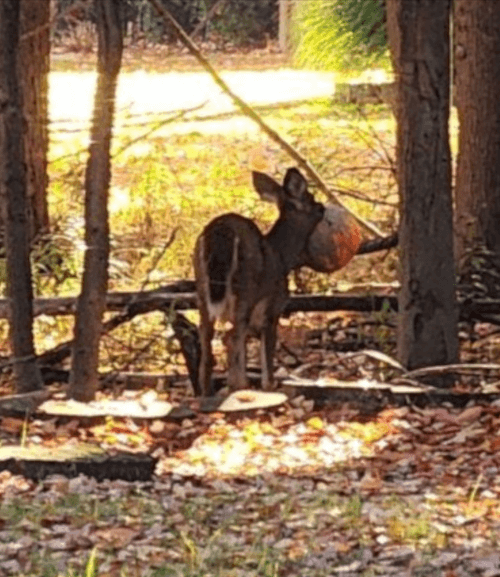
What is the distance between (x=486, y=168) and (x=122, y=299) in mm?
2521

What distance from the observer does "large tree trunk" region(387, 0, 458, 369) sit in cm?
877

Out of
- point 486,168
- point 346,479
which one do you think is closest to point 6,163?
point 346,479

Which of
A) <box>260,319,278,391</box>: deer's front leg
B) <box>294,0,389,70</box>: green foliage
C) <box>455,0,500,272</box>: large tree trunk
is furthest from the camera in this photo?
<box>294,0,389,70</box>: green foliage

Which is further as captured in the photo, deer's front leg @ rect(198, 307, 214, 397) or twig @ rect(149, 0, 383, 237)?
twig @ rect(149, 0, 383, 237)

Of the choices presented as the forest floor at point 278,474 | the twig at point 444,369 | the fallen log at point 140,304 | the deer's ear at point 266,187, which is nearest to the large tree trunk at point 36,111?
the forest floor at point 278,474

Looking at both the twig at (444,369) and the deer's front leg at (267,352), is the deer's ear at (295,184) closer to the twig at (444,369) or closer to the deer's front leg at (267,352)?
the deer's front leg at (267,352)

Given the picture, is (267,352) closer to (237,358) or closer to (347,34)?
(237,358)

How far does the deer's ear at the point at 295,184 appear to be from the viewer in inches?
371

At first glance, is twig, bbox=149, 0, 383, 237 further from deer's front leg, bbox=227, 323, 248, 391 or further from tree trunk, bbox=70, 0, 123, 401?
deer's front leg, bbox=227, 323, 248, 391

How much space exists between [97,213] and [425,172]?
149cm

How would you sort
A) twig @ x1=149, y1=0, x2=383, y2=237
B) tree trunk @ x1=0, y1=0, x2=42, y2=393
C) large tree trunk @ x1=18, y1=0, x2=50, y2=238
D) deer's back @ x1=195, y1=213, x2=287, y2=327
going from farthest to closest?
large tree trunk @ x1=18, y1=0, x2=50, y2=238 → twig @ x1=149, y1=0, x2=383, y2=237 → deer's back @ x1=195, y1=213, x2=287, y2=327 → tree trunk @ x1=0, y1=0, x2=42, y2=393

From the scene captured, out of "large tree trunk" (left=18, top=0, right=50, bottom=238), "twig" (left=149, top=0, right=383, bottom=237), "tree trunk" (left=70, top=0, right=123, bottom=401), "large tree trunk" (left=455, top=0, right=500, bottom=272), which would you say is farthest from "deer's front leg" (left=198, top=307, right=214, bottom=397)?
"large tree trunk" (left=18, top=0, right=50, bottom=238)

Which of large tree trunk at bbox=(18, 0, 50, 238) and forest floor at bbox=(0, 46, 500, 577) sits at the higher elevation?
large tree trunk at bbox=(18, 0, 50, 238)

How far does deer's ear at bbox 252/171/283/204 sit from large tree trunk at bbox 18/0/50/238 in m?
2.68
